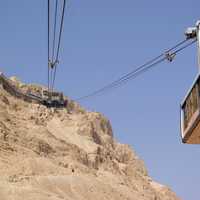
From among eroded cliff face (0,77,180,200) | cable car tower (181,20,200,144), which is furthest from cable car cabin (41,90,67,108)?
cable car tower (181,20,200,144)

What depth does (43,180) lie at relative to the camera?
40.9 meters

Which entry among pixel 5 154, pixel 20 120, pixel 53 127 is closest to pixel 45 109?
pixel 53 127

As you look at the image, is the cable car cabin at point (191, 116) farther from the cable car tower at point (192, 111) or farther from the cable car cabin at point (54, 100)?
the cable car cabin at point (54, 100)

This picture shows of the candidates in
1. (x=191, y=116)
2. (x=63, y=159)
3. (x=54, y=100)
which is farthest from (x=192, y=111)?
(x=54, y=100)

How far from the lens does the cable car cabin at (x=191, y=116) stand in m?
6.63

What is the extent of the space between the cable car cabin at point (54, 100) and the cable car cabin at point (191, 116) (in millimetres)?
61853

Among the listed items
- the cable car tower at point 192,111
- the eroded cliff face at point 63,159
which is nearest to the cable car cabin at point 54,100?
the eroded cliff face at point 63,159

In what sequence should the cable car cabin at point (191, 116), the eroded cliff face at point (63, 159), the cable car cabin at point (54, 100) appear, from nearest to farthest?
the cable car cabin at point (191, 116)
the eroded cliff face at point (63, 159)
the cable car cabin at point (54, 100)

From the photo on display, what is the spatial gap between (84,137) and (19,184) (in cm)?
2811

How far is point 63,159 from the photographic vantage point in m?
51.8

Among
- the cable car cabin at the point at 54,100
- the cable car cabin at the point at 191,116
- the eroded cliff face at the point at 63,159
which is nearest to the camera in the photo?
the cable car cabin at the point at 191,116

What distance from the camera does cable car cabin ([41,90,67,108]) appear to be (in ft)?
228

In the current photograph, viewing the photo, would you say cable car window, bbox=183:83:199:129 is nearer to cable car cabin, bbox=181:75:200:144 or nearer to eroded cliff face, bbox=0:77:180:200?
cable car cabin, bbox=181:75:200:144

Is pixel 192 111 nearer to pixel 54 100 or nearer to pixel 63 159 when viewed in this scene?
pixel 63 159
